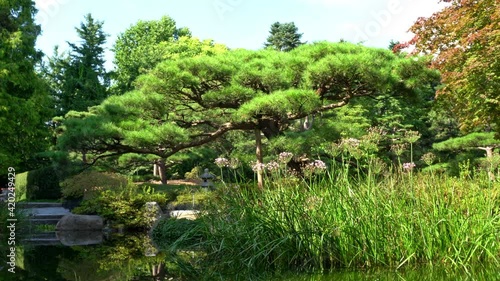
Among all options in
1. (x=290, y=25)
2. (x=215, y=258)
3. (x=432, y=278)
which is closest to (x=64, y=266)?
(x=215, y=258)

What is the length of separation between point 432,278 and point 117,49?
1345 inches

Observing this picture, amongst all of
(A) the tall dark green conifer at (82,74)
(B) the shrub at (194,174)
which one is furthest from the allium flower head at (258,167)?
(A) the tall dark green conifer at (82,74)

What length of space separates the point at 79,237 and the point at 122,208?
51.7 inches

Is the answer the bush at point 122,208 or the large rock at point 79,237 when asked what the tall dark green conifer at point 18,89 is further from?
the large rock at point 79,237

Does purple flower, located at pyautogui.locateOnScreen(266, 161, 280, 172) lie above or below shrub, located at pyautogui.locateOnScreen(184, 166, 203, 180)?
above

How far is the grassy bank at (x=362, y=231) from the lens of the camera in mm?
4953

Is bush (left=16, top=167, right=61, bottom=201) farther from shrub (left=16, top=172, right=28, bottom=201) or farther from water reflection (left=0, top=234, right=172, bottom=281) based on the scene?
water reflection (left=0, top=234, right=172, bottom=281)

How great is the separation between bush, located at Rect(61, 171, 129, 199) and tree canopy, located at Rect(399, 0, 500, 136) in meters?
8.18

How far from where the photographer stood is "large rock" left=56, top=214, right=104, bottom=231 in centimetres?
1177

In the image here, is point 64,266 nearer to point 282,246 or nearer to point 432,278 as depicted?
point 282,246

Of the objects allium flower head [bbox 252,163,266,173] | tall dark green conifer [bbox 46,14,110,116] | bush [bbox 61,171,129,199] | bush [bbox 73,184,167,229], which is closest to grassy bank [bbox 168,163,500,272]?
allium flower head [bbox 252,163,266,173]

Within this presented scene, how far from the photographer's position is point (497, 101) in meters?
9.49

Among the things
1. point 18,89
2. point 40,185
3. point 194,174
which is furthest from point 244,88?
point 194,174

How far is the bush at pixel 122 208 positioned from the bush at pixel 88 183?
0.93 m
